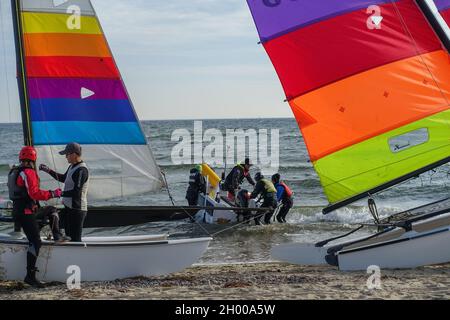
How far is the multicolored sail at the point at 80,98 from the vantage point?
9.26m

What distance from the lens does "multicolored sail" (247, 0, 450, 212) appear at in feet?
25.7

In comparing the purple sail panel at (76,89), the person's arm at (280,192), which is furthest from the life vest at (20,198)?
the person's arm at (280,192)

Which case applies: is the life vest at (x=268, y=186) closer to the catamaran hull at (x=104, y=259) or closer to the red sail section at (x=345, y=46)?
the red sail section at (x=345, y=46)

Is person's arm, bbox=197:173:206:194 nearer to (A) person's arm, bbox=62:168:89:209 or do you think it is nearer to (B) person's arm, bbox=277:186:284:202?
(B) person's arm, bbox=277:186:284:202

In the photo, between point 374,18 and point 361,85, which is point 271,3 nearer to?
point 374,18

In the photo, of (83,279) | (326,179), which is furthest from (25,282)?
(326,179)

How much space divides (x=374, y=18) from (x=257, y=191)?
635 cm

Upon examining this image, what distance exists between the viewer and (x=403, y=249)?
8.00 m

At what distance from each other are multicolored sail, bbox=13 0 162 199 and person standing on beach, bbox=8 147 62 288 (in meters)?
1.97

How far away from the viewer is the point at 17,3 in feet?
29.7

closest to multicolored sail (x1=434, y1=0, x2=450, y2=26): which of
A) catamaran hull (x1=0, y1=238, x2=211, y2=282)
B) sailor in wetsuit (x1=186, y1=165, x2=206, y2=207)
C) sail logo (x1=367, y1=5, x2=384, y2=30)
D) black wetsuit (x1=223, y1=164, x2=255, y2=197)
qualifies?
sail logo (x1=367, y1=5, x2=384, y2=30)

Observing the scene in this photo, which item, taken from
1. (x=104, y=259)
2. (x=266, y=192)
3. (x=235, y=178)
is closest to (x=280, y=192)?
(x=266, y=192)
